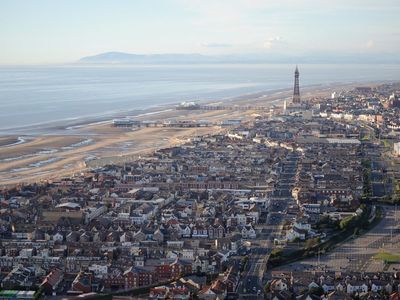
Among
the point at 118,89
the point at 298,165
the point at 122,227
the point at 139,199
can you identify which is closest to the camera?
the point at 122,227

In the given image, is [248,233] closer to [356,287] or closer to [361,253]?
[361,253]

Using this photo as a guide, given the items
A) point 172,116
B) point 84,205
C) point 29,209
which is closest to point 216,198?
point 84,205

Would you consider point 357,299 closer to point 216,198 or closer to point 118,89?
point 216,198

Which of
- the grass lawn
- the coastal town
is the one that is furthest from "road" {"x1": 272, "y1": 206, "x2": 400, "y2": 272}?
the grass lawn

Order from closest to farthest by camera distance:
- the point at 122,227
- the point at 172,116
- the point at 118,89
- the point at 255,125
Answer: the point at 122,227 → the point at 255,125 → the point at 172,116 → the point at 118,89

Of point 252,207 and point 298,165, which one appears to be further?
point 298,165

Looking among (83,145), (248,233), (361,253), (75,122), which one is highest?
(75,122)

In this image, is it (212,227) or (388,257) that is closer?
(388,257)

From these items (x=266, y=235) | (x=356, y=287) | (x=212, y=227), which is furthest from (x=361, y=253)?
(x=212, y=227)
